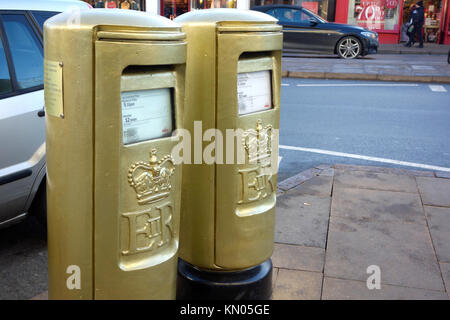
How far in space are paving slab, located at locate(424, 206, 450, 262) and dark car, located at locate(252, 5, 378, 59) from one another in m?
13.4

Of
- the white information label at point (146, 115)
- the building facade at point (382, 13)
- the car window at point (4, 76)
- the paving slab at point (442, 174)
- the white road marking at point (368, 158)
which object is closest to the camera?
the white information label at point (146, 115)

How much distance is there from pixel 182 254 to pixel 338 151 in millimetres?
4364

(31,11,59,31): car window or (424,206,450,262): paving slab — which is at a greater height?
(31,11,59,31): car window

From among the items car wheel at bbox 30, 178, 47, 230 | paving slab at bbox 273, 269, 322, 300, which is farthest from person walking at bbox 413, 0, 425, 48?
car wheel at bbox 30, 178, 47, 230

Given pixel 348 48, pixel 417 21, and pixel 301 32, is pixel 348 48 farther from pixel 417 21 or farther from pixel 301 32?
pixel 417 21

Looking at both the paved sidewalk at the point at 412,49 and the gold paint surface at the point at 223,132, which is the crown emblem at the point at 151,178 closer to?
the gold paint surface at the point at 223,132

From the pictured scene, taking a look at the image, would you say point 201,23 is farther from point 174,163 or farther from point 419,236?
point 419,236

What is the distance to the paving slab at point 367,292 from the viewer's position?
10.5 ft

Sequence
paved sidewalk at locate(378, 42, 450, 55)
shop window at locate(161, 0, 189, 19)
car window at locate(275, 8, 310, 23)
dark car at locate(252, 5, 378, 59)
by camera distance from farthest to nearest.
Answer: shop window at locate(161, 0, 189, 19) → paved sidewalk at locate(378, 42, 450, 55) → car window at locate(275, 8, 310, 23) → dark car at locate(252, 5, 378, 59)

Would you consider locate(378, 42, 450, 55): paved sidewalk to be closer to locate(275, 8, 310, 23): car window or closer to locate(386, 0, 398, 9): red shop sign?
locate(386, 0, 398, 9): red shop sign

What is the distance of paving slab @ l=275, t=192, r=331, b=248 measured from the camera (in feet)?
13.3

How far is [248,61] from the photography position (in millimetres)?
2566

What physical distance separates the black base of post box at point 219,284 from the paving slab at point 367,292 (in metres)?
0.52

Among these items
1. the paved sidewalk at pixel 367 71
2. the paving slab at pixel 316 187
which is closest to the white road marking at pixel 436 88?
the paved sidewalk at pixel 367 71
